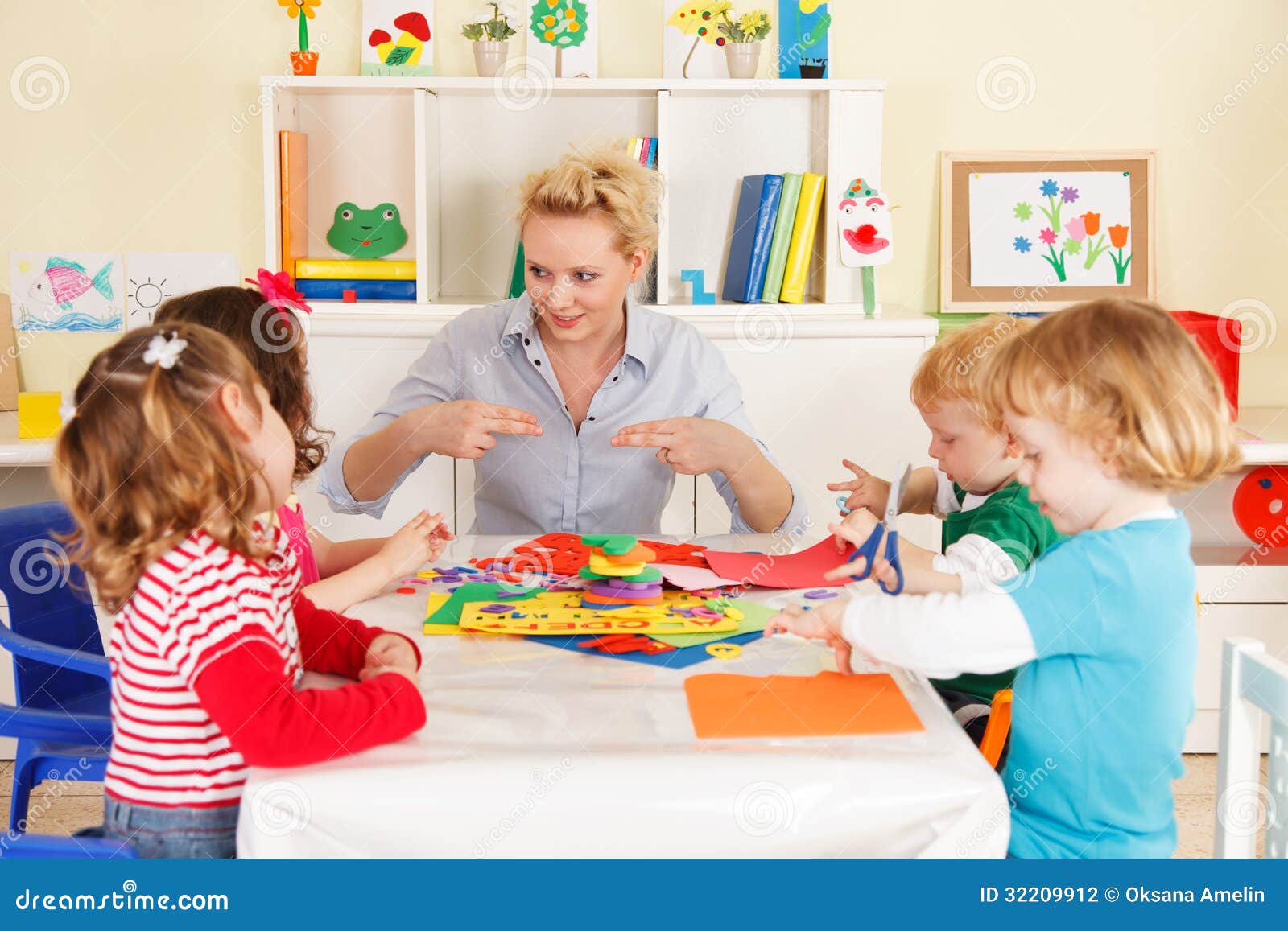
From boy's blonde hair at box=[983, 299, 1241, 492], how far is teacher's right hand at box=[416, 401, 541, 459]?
0.78 meters

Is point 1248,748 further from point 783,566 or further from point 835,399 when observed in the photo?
point 835,399

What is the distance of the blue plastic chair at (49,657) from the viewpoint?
1.61 meters

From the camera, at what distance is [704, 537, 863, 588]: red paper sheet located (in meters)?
1.59

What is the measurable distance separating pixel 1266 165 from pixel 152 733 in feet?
9.70

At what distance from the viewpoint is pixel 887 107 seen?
3.06 metres

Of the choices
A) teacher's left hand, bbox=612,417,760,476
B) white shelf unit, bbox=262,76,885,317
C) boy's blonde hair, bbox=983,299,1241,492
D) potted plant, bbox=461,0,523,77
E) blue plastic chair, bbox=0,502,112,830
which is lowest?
blue plastic chair, bbox=0,502,112,830

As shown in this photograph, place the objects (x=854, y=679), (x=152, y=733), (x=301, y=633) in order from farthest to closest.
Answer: (x=301, y=633) < (x=854, y=679) < (x=152, y=733)

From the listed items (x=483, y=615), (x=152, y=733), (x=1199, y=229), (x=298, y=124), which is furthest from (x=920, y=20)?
(x=152, y=733)

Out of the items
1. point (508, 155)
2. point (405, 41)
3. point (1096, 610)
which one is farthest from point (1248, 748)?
point (405, 41)

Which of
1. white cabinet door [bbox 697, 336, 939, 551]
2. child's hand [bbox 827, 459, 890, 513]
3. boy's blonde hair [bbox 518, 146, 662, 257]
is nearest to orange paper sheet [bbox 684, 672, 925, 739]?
child's hand [bbox 827, 459, 890, 513]

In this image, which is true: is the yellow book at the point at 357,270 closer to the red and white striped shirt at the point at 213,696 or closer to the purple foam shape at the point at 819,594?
the purple foam shape at the point at 819,594

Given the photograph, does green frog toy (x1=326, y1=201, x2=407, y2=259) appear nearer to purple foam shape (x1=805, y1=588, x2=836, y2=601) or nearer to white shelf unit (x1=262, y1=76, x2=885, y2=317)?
white shelf unit (x1=262, y1=76, x2=885, y2=317)

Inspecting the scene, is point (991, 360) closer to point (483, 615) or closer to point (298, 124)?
point (483, 615)

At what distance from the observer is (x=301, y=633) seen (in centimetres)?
135
